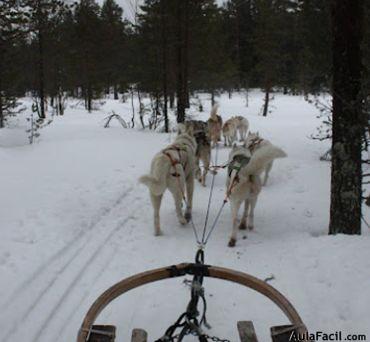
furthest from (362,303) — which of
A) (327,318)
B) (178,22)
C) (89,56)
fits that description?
(89,56)

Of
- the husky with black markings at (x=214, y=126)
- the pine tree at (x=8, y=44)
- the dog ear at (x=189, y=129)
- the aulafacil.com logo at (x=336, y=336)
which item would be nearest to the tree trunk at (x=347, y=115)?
the aulafacil.com logo at (x=336, y=336)

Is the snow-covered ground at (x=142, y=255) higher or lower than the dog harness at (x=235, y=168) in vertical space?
lower

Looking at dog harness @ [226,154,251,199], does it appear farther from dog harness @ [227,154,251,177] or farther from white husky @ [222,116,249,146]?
white husky @ [222,116,249,146]

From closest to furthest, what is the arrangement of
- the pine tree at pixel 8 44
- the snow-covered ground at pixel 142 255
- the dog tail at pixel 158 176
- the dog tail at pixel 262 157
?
the snow-covered ground at pixel 142 255 < the dog tail at pixel 262 157 < the dog tail at pixel 158 176 < the pine tree at pixel 8 44

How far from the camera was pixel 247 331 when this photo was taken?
3512 millimetres

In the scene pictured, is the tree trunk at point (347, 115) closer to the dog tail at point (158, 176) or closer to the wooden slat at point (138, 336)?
the dog tail at point (158, 176)

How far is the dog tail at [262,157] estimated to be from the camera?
17.8 ft

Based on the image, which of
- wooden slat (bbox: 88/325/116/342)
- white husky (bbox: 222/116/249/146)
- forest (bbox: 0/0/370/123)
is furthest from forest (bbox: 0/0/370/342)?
white husky (bbox: 222/116/249/146)

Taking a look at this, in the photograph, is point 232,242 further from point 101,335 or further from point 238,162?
point 101,335

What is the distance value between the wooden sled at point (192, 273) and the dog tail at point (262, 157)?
7.71 ft

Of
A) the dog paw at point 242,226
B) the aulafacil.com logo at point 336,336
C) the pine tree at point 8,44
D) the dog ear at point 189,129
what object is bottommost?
the aulafacil.com logo at point 336,336

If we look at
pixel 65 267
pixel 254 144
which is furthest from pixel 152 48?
pixel 65 267

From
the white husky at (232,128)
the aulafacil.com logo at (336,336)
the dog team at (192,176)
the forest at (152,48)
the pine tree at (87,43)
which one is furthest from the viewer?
the pine tree at (87,43)

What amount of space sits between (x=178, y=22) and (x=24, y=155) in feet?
27.4
